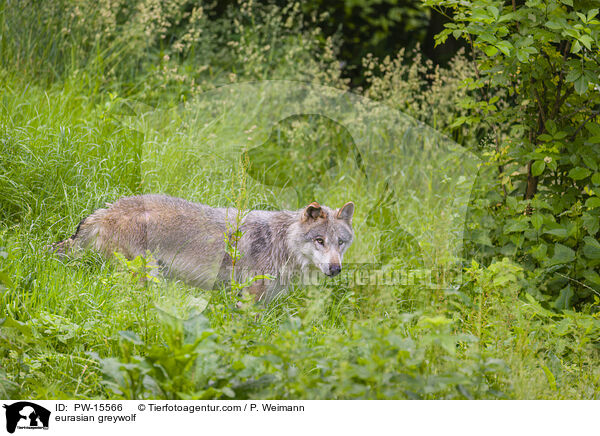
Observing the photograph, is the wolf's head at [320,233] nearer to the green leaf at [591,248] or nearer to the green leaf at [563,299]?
the green leaf at [563,299]

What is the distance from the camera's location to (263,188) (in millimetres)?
6406

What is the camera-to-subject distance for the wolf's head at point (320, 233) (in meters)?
5.07

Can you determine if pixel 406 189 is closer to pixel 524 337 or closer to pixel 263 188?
pixel 263 188

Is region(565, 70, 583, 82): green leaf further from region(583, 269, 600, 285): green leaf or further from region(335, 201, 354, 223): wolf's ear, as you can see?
region(335, 201, 354, 223): wolf's ear

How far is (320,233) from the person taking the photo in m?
5.12

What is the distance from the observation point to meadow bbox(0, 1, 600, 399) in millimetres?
3254

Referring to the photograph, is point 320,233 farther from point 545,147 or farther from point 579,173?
point 579,173

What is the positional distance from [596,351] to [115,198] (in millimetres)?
4232

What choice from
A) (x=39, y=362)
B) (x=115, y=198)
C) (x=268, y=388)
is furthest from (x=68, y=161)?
(x=268, y=388)

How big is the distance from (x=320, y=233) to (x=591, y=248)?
7.14ft
